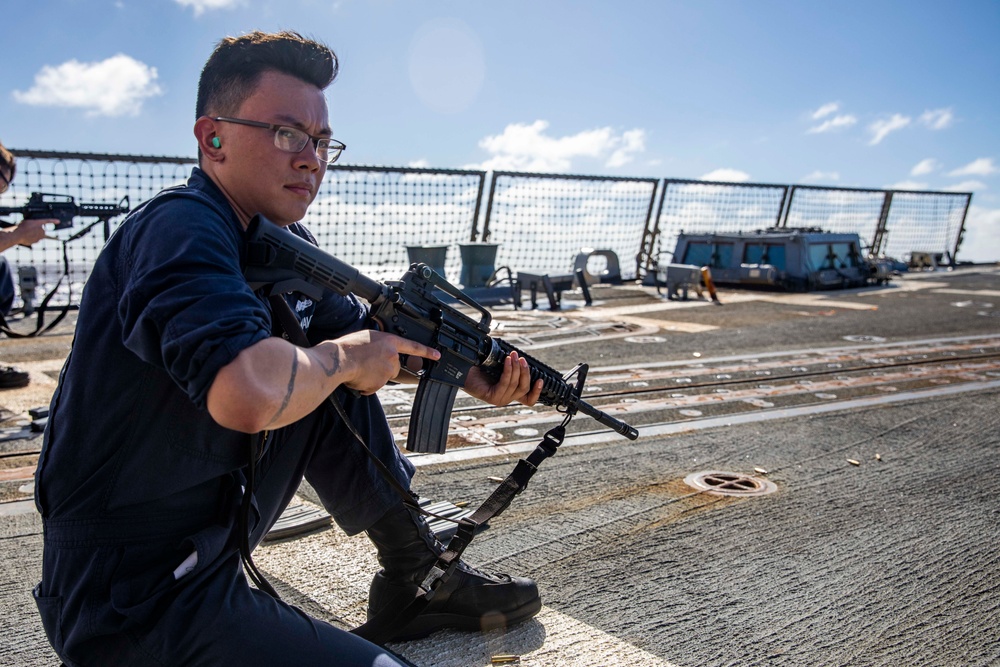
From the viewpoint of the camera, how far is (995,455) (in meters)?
4.36

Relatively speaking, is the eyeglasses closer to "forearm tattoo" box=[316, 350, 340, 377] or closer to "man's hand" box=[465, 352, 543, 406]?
"forearm tattoo" box=[316, 350, 340, 377]

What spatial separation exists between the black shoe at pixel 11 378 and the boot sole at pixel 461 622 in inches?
176

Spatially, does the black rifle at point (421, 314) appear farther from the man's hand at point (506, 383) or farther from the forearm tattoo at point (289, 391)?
the forearm tattoo at point (289, 391)

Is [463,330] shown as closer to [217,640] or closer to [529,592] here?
[529,592]

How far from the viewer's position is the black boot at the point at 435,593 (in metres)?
2.45

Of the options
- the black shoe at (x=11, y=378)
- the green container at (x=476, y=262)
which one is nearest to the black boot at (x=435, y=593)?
the black shoe at (x=11, y=378)

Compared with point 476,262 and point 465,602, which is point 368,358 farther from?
point 476,262

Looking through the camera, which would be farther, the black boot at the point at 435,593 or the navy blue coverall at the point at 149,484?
the black boot at the point at 435,593

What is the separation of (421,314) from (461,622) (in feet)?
3.26

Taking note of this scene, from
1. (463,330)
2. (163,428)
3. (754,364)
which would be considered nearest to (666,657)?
(463,330)

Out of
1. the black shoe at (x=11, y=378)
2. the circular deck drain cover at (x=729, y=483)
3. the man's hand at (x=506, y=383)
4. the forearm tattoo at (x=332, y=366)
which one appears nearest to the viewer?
the forearm tattoo at (x=332, y=366)

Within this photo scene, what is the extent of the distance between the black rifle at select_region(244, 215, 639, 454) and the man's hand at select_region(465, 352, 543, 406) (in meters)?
0.03

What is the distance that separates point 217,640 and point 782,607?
72.4 inches

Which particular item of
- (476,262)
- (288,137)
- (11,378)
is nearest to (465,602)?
(288,137)
